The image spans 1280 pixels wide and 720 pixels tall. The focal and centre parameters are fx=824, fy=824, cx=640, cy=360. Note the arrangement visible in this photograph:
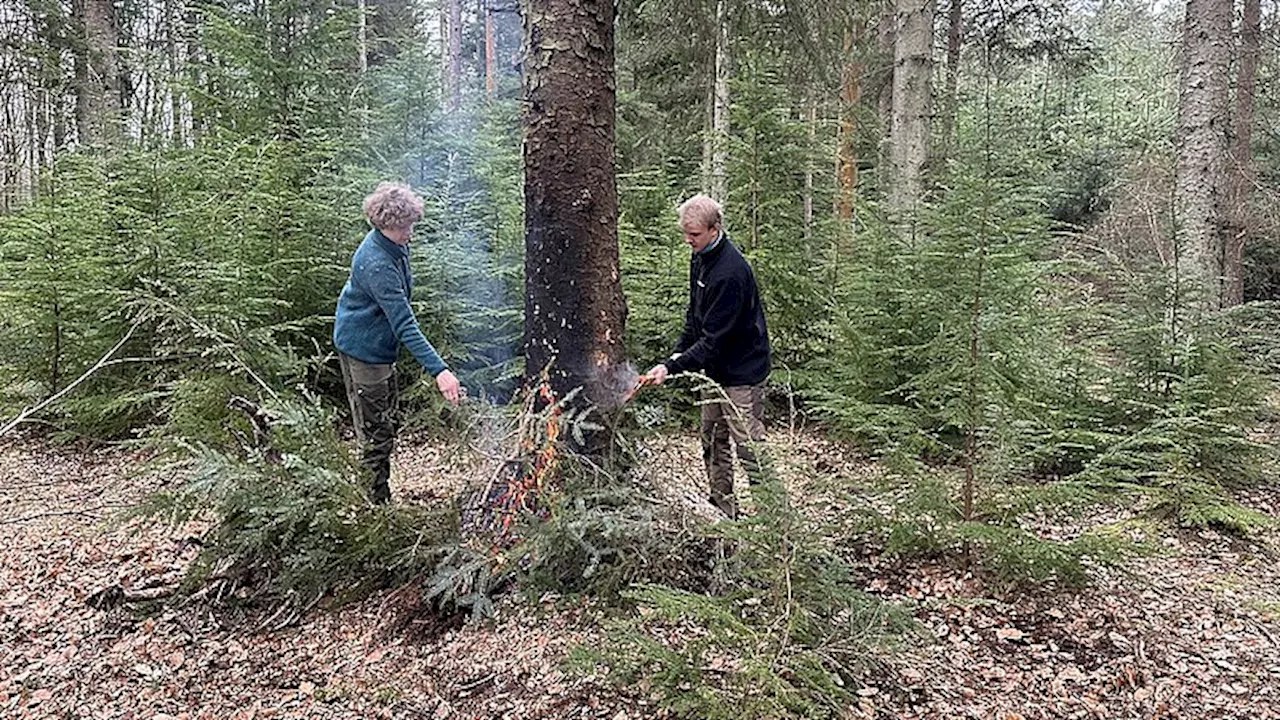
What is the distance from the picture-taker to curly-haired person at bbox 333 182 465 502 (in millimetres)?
3742

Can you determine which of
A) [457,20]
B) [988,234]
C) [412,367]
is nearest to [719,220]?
[988,234]

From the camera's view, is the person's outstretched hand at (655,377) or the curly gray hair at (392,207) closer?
the person's outstretched hand at (655,377)

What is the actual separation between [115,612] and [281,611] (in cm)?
78

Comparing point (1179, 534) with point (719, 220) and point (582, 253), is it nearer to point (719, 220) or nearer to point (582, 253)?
point (719, 220)

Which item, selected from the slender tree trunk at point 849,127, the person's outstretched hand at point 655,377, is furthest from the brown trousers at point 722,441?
the slender tree trunk at point 849,127

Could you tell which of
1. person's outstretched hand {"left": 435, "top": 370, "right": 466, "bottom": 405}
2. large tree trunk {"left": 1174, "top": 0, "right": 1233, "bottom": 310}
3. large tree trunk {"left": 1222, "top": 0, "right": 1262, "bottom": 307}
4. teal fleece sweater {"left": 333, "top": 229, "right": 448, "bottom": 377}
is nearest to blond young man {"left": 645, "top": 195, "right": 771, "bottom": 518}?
person's outstretched hand {"left": 435, "top": 370, "right": 466, "bottom": 405}

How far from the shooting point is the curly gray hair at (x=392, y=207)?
3.77 meters

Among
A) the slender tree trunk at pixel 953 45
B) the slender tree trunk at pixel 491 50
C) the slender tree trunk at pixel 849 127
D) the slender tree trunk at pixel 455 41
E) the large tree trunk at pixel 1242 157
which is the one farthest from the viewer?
the slender tree trunk at pixel 491 50

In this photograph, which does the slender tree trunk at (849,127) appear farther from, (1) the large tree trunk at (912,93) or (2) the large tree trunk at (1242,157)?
(2) the large tree trunk at (1242,157)

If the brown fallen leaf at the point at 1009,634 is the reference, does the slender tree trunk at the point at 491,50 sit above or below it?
above

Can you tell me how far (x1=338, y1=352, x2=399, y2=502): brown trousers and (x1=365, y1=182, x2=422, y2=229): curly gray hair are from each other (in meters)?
0.72

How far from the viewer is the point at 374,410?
13.6 feet

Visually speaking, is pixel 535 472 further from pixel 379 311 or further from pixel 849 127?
pixel 849 127

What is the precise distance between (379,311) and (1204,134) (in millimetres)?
7279
